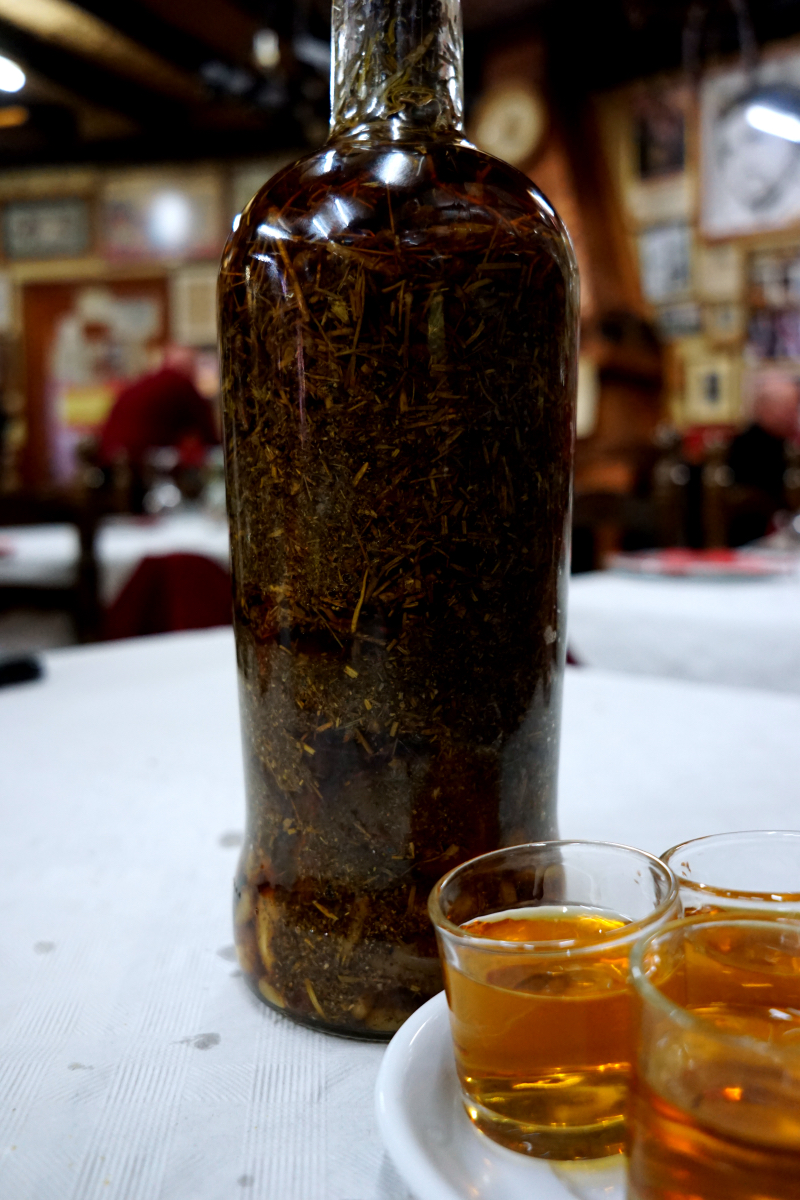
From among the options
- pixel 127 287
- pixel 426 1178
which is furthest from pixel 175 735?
pixel 127 287

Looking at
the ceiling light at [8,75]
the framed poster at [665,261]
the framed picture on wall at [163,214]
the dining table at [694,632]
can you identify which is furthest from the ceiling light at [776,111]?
the framed picture on wall at [163,214]

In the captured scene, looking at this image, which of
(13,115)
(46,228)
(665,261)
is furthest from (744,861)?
(46,228)

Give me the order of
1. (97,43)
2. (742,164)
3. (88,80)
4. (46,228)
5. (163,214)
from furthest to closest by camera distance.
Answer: (46,228)
(163,214)
(88,80)
(97,43)
(742,164)

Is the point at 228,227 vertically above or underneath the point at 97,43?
underneath

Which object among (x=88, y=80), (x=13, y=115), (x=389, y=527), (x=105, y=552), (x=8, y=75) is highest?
(x=88, y=80)

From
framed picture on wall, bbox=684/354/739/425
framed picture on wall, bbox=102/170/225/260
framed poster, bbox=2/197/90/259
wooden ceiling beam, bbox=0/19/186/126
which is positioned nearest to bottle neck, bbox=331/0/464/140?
framed picture on wall, bbox=684/354/739/425

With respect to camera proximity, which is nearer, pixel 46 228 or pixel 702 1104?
pixel 702 1104

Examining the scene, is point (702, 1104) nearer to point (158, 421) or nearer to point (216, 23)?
point (158, 421)

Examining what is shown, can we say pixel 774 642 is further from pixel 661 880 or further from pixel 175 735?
pixel 661 880

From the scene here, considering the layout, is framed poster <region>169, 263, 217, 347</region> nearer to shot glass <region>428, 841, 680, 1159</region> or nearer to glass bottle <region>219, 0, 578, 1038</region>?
glass bottle <region>219, 0, 578, 1038</region>
